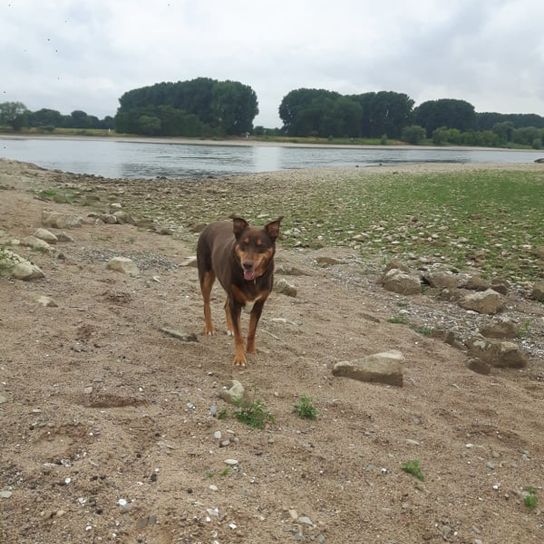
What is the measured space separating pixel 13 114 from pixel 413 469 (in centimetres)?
11743

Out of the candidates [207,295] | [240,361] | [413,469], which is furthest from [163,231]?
[413,469]

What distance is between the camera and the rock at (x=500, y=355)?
7070 mm

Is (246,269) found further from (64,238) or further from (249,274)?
(64,238)

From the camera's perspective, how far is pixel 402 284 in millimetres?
10320

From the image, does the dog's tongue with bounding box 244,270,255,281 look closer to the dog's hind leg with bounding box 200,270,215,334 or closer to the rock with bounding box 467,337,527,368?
the dog's hind leg with bounding box 200,270,215,334

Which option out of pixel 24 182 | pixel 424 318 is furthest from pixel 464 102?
pixel 424 318

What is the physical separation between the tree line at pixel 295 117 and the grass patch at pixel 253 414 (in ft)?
388

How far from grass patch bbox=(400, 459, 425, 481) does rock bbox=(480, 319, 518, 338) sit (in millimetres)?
4412

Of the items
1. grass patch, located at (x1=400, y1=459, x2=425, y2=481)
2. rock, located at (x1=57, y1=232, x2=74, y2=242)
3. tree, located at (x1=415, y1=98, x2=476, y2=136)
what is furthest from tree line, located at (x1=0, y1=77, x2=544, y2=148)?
grass patch, located at (x1=400, y1=459, x2=425, y2=481)

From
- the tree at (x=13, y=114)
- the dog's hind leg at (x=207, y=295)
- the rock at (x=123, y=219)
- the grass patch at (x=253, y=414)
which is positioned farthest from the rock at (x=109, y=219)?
the tree at (x=13, y=114)

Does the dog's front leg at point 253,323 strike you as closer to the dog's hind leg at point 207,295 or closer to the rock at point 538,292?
the dog's hind leg at point 207,295

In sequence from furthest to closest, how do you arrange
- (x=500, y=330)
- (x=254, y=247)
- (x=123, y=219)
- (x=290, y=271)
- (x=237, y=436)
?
(x=123, y=219) < (x=290, y=271) < (x=500, y=330) < (x=254, y=247) < (x=237, y=436)

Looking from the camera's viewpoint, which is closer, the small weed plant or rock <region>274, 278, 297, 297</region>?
the small weed plant

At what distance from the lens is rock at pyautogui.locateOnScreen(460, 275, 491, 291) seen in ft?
34.3
